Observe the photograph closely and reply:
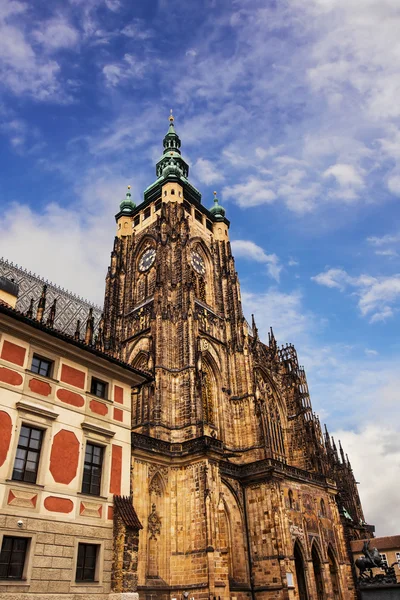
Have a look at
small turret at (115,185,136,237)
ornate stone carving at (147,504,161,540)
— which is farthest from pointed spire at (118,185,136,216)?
ornate stone carving at (147,504,161,540)

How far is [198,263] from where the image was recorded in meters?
44.2

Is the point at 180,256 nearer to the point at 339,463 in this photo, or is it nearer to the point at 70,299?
the point at 70,299

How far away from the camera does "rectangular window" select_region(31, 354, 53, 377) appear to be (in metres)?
16.0

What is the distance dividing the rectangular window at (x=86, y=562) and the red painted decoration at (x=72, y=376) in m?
5.14

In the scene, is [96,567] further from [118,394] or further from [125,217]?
[125,217]

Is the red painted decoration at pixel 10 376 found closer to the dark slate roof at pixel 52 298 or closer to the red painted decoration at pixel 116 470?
the red painted decoration at pixel 116 470

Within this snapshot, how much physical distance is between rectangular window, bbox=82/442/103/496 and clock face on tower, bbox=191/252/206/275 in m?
27.7

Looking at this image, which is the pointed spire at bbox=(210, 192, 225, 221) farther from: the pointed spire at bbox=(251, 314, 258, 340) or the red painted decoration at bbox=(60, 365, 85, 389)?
the red painted decoration at bbox=(60, 365, 85, 389)

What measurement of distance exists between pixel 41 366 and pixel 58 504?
4393 millimetres

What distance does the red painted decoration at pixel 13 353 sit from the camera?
15.2 m

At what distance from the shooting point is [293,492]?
3447cm

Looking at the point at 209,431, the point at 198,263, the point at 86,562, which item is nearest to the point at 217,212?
the point at 198,263

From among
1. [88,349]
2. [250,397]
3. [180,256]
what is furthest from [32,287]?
[88,349]

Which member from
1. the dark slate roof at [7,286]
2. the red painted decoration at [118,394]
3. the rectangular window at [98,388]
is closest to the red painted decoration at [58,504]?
the rectangular window at [98,388]
